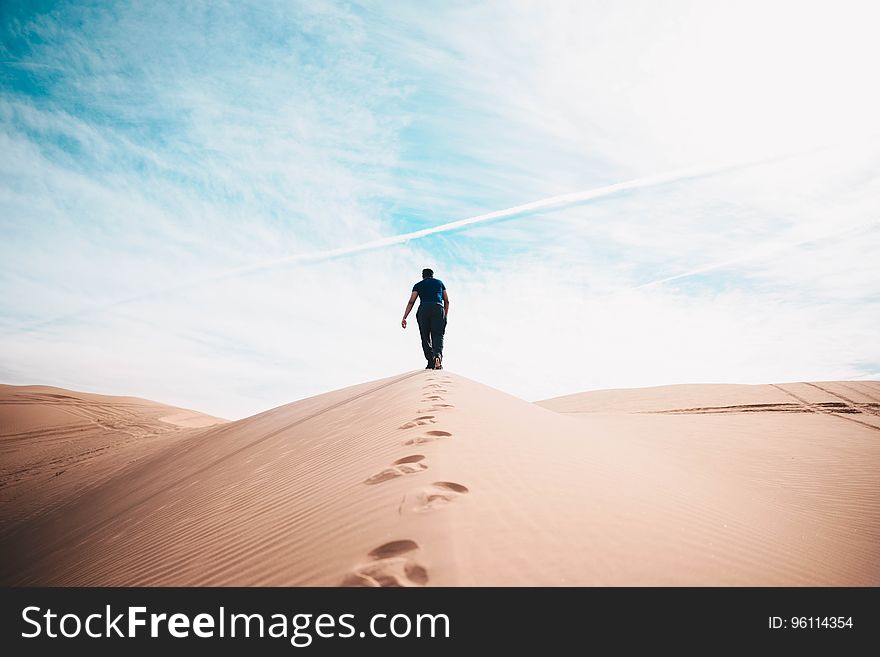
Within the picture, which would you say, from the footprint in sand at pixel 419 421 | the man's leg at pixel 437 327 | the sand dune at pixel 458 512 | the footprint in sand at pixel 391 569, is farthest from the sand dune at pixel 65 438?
the footprint in sand at pixel 391 569

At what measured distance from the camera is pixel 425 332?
30.1 feet

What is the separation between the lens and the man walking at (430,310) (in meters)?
8.94

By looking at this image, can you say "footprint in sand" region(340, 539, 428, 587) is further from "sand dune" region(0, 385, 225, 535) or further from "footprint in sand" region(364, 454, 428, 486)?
"sand dune" region(0, 385, 225, 535)

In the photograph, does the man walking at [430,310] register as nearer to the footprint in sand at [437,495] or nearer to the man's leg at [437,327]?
the man's leg at [437,327]

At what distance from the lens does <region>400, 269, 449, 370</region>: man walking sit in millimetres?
8938

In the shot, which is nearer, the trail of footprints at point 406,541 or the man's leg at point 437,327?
the trail of footprints at point 406,541

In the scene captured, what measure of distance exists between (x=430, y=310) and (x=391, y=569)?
7.37 meters

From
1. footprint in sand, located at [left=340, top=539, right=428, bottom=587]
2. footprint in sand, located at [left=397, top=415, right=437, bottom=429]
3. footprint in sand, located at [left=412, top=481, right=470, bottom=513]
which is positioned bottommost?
footprint in sand, located at [left=340, top=539, right=428, bottom=587]

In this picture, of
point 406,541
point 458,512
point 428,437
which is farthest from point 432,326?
point 406,541

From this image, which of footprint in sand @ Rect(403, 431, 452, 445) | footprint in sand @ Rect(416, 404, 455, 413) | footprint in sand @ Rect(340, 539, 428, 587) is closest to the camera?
footprint in sand @ Rect(340, 539, 428, 587)

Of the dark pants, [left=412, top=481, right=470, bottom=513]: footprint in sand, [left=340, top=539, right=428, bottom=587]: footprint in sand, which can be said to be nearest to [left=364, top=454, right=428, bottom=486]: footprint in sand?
[left=412, top=481, right=470, bottom=513]: footprint in sand

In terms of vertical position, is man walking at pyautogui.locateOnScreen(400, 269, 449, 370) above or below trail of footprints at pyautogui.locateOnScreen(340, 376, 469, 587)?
above

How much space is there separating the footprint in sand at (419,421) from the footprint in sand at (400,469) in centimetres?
103
